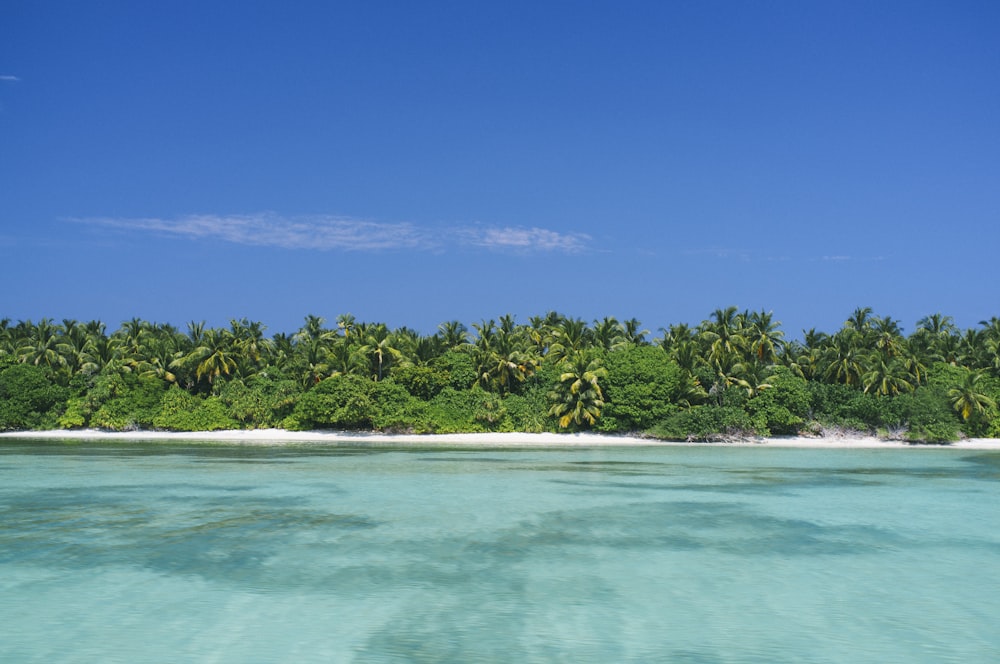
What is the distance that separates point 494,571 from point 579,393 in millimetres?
42162

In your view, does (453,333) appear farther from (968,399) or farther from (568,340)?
(968,399)

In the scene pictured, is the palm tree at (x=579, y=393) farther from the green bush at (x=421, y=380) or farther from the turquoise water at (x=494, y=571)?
the turquoise water at (x=494, y=571)

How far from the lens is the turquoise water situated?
969cm

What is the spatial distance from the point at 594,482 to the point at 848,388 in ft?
119

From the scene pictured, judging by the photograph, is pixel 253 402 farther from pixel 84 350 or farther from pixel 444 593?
pixel 444 593

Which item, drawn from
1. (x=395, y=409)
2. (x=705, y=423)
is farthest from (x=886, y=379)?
(x=395, y=409)

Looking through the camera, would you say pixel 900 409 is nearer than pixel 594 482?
No

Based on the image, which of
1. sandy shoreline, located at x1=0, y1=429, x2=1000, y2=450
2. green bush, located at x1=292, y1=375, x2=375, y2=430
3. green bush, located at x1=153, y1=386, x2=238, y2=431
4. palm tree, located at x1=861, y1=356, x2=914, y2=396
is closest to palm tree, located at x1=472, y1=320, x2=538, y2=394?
sandy shoreline, located at x1=0, y1=429, x2=1000, y2=450

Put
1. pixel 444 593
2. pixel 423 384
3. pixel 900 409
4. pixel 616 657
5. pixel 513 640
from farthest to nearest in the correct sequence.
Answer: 1. pixel 423 384
2. pixel 900 409
3. pixel 444 593
4. pixel 513 640
5. pixel 616 657

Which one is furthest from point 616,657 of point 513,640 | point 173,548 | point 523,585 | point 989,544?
point 989,544

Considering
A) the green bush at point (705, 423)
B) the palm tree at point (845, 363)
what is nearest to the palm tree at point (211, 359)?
the green bush at point (705, 423)

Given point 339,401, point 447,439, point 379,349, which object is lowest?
point 447,439

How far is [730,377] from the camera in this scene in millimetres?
57312

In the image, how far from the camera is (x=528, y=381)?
2448 inches
